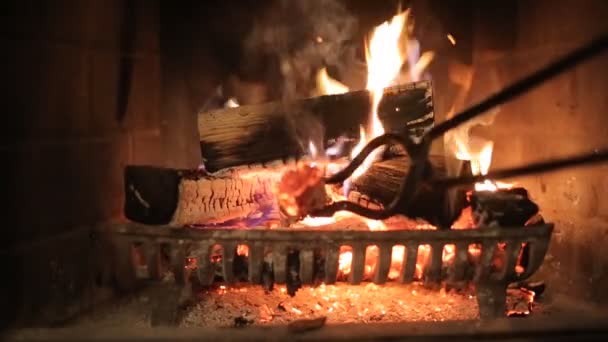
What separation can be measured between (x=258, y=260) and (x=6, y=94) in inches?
26.0

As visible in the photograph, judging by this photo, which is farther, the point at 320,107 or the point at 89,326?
the point at 320,107

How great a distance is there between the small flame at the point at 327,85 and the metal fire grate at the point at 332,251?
79 centimetres

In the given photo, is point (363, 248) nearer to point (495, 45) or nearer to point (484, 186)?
point (484, 186)

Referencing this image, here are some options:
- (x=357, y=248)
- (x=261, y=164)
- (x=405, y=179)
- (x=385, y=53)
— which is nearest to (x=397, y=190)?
(x=405, y=179)

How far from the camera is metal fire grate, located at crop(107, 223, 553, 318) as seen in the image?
4.53ft

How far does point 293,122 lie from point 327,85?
0.28 meters

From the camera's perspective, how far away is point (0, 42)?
1308 millimetres

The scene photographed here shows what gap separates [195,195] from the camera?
163 cm

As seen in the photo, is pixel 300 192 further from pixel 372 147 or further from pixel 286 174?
pixel 372 147

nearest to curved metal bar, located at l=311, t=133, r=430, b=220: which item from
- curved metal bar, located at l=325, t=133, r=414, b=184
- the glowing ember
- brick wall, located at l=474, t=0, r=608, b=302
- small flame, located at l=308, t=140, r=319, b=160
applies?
curved metal bar, located at l=325, t=133, r=414, b=184

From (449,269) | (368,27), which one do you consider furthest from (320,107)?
(449,269)

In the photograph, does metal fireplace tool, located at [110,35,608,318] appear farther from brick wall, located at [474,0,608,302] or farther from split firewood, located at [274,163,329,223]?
brick wall, located at [474,0,608,302]

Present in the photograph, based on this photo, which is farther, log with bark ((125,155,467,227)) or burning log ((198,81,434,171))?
burning log ((198,81,434,171))

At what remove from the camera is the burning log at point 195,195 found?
1.53m
